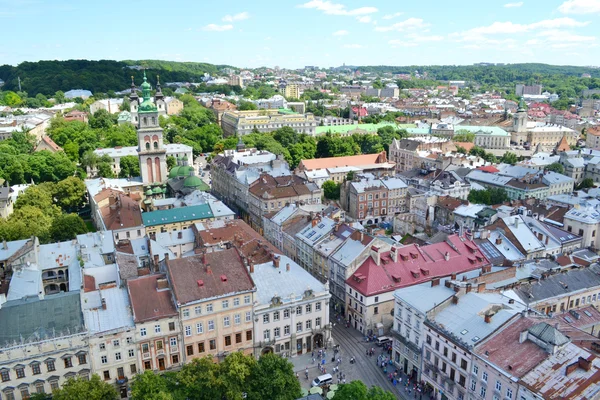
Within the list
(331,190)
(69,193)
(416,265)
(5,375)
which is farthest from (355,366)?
(69,193)

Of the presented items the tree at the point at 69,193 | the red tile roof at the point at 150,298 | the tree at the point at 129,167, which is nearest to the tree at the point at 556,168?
the red tile roof at the point at 150,298

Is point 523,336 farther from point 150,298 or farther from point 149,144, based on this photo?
point 149,144

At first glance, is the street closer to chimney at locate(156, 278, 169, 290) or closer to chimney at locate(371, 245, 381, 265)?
chimney at locate(371, 245, 381, 265)

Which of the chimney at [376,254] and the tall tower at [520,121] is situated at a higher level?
the tall tower at [520,121]

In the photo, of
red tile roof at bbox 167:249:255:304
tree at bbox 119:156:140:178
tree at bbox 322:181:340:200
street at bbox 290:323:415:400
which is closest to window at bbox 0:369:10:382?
red tile roof at bbox 167:249:255:304

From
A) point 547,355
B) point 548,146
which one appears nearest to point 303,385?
point 547,355

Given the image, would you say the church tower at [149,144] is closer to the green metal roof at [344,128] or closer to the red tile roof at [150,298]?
the red tile roof at [150,298]

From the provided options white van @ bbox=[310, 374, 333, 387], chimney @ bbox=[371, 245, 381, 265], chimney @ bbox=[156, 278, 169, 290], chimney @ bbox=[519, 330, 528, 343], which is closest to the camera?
chimney @ bbox=[519, 330, 528, 343]
